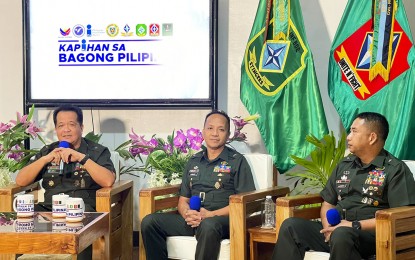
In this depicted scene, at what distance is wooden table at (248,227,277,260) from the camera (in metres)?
4.79

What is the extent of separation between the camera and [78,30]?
6.18 metres

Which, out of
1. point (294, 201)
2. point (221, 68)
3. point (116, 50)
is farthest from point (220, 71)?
point (294, 201)

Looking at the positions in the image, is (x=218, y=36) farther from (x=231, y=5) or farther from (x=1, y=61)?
(x=1, y=61)

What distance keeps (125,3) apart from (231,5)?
0.76 metres

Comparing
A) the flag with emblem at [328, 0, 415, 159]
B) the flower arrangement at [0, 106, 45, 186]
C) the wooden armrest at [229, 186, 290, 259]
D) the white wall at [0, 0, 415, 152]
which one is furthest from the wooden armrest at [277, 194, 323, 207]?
the flower arrangement at [0, 106, 45, 186]

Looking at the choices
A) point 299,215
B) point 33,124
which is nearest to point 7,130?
point 33,124

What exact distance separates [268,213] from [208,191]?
1.29 ft

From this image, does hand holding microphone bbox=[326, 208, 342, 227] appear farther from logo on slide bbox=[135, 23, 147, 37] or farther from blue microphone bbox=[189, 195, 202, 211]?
logo on slide bbox=[135, 23, 147, 37]

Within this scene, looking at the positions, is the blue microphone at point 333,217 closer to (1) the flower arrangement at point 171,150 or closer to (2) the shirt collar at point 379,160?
(2) the shirt collar at point 379,160

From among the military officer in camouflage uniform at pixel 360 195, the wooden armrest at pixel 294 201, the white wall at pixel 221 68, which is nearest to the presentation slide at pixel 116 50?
the white wall at pixel 221 68

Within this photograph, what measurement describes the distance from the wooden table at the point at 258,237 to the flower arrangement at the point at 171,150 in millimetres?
810

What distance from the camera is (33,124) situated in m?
5.88

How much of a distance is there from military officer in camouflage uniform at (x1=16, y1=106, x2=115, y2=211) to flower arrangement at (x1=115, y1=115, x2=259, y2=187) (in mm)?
327

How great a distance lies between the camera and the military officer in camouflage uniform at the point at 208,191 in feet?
16.2
